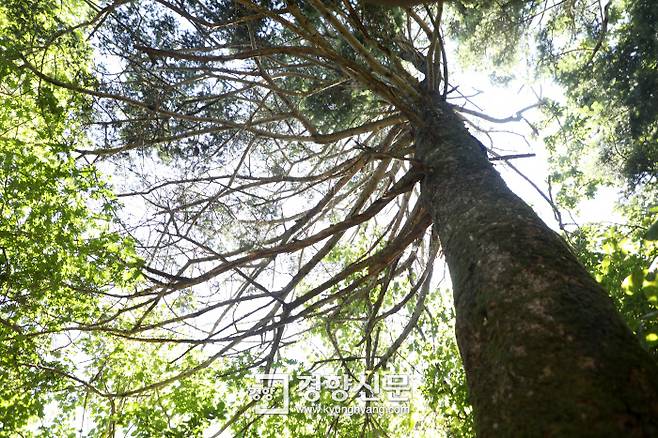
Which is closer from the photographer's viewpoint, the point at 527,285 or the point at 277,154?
the point at 527,285

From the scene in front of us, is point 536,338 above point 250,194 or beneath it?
beneath

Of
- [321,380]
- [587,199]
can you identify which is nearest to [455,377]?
[321,380]

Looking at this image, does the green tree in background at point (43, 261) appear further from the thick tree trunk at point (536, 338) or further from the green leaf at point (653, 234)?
the green leaf at point (653, 234)

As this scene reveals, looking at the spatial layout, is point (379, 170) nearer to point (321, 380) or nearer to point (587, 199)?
point (321, 380)

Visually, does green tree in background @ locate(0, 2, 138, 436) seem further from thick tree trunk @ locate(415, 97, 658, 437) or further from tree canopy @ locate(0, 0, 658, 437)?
thick tree trunk @ locate(415, 97, 658, 437)

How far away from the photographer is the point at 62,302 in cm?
311

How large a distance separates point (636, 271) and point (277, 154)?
677 cm

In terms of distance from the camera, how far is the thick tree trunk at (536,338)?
1.02 metres

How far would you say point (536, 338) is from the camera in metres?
1.25

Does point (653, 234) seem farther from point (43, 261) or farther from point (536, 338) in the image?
point (43, 261)

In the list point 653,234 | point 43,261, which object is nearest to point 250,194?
point 43,261

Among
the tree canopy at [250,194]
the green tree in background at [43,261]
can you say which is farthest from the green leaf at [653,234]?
the green tree in background at [43,261]

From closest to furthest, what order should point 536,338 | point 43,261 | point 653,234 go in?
point 536,338 → point 653,234 → point 43,261

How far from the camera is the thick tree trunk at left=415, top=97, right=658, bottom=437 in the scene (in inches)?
40.2
